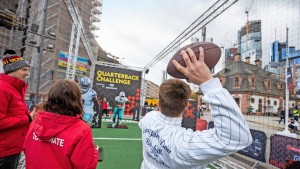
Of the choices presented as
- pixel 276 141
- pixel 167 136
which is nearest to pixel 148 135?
pixel 167 136

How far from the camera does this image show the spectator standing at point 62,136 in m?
1.32

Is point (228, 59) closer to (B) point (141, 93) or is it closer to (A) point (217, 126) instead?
(A) point (217, 126)

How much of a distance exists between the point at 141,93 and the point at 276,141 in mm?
9704

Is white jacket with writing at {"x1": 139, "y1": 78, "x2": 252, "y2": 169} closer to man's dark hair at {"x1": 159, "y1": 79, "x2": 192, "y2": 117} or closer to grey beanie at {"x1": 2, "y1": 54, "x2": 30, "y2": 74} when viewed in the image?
man's dark hair at {"x1": 159, "y1": 79, "x2": 192, "y2": 117}

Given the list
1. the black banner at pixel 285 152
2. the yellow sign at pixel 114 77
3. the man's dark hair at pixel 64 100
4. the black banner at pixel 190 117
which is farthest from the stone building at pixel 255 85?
the yellow sign at pixel 114 77

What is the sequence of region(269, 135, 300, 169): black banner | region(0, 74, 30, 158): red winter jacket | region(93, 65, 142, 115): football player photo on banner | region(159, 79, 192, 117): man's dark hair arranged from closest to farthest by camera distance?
region(159, 79, 192, 117): man's dark hair → region(0, 74, 30, 158): red winter jacket → region(269, 135, 300, 169): black banner → region(93, 65, 142, 115): football player photo on banner

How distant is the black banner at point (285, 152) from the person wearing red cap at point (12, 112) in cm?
415

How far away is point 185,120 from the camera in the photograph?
790cm

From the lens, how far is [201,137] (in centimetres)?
95

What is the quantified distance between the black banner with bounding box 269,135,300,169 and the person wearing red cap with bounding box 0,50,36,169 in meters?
4.15

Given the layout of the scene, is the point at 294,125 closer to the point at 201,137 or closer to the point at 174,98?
the point at 174,98

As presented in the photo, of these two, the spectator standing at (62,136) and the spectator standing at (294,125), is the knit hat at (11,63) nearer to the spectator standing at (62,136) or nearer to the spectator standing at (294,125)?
the spectator standing at (62,136)

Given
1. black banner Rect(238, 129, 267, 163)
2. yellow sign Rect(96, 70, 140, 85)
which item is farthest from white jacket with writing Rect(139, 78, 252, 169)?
yellow sign Rect(96, 70, 140, 85)

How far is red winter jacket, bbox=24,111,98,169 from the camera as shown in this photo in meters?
1.31
